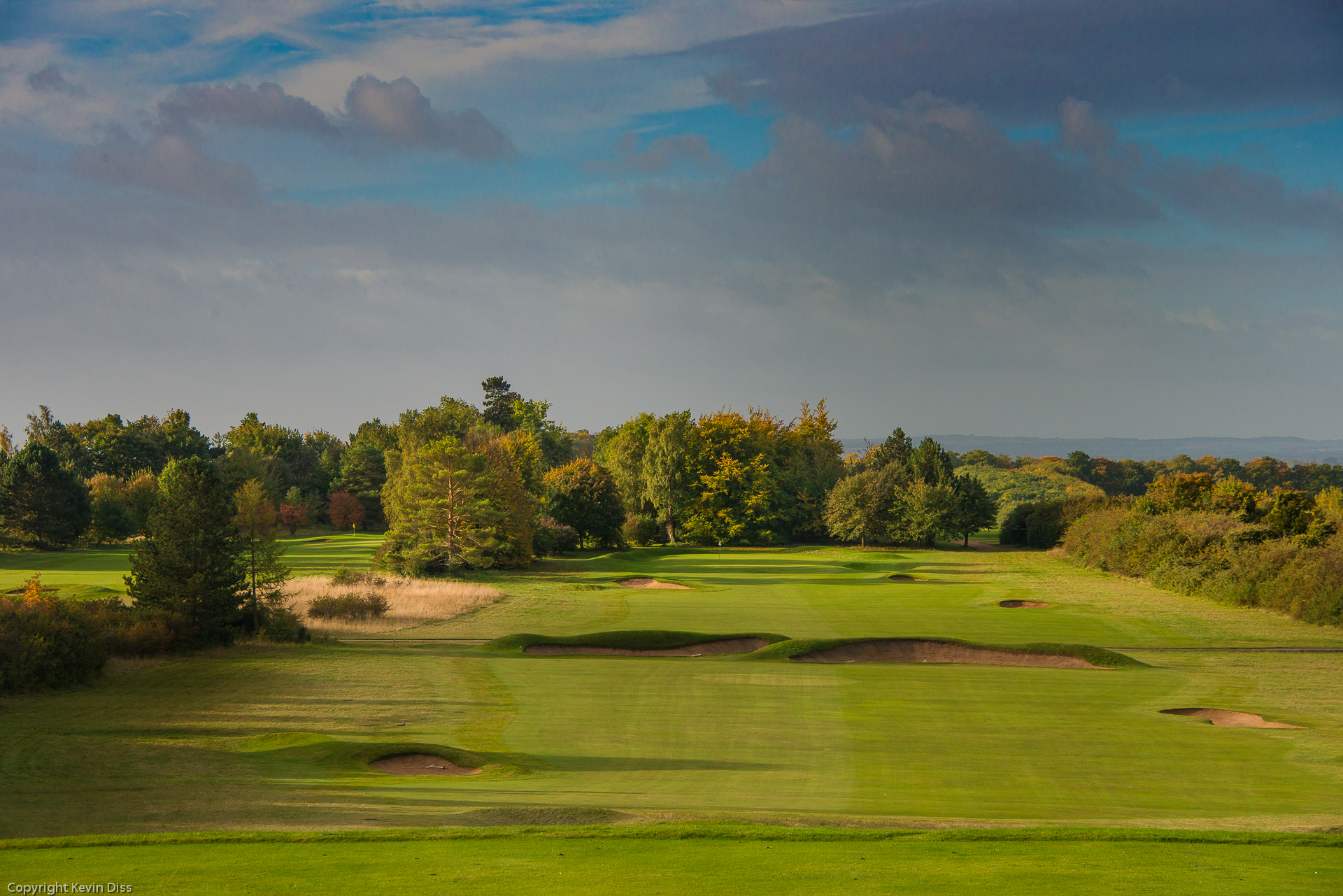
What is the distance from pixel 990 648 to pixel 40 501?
60.6 metres

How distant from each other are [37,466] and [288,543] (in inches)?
642

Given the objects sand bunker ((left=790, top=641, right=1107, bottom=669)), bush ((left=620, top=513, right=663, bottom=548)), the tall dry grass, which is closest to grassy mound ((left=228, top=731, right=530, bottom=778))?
sand bunker ((left=790, top=641, right=1107, bottom=669))

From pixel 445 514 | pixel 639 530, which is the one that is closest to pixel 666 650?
pixel 445 514

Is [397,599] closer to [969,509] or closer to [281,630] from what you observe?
[281,630]

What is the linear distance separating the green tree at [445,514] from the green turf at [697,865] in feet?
124

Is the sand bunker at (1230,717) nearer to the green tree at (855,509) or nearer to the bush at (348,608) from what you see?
the bush at (348,608)

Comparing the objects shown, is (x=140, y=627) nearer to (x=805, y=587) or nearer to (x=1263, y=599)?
(x=805, y=587)

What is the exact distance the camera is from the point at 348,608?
29.6 m

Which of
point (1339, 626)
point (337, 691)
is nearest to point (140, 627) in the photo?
point (337, 691)

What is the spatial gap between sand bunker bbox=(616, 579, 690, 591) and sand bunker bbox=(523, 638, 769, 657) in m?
15.6

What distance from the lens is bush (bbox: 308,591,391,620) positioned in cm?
2936

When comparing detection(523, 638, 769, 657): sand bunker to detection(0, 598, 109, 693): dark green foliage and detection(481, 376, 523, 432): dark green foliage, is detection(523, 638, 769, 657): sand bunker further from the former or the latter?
detection(481, 376, 523, 432): dark green foliage

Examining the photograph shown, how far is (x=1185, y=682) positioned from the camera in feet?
64.7

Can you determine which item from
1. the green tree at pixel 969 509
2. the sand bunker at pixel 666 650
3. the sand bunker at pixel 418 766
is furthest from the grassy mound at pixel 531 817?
the green tree at pixel 969 509
